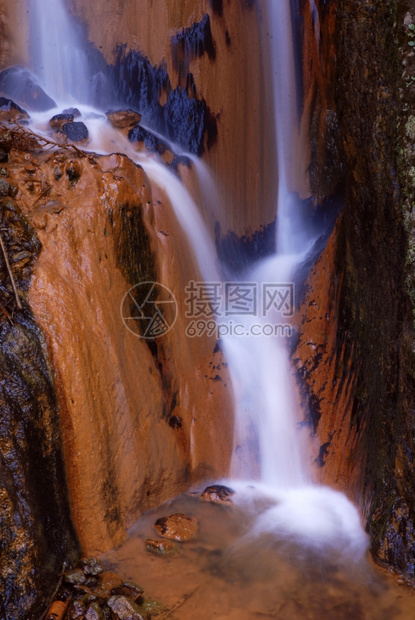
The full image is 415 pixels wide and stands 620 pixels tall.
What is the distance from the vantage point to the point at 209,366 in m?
4.55

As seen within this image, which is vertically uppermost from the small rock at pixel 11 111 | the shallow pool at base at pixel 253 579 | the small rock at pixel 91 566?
the small rock at pixel 11 111

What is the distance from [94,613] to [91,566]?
13.9 inches

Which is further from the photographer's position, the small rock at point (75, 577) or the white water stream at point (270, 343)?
the white water stream at point (270, 343)

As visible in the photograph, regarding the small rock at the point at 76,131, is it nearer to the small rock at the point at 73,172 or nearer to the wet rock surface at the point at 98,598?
the small rock at the point at 73,172

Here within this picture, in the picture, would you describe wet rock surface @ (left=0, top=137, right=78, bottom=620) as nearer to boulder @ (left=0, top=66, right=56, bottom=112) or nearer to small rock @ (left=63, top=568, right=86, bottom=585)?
small rock @ (left=63, top=568, right=86, bottom=585)

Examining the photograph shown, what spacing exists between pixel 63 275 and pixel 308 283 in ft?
7.72

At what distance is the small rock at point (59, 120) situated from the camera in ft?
15.4

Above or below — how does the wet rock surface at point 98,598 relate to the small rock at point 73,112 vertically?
below

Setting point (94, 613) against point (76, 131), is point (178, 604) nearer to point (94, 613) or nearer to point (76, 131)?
point (94, 613)

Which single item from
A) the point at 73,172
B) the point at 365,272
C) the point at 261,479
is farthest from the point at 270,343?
the point at 73,172

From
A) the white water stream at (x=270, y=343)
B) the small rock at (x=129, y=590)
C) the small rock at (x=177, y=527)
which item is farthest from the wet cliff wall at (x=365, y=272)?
the small rock at (x=129, y=590)

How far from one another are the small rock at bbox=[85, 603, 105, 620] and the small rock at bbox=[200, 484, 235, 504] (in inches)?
54.7

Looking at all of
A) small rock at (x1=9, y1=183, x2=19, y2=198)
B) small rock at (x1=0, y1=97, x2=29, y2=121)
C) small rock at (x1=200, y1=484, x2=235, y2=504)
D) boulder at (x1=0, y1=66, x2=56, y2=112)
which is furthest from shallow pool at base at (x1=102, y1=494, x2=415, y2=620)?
boulder at (x1=0, y1=66, x2=56, y2=112)

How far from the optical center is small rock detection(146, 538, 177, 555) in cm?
349
